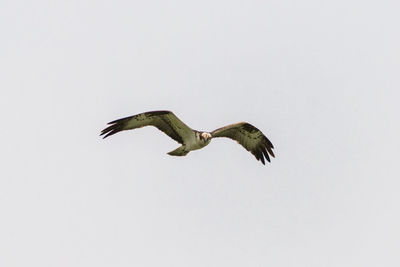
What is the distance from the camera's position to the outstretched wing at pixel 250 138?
26.6m

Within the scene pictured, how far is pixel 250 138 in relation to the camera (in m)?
27.4

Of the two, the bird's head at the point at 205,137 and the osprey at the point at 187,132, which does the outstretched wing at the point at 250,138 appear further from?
the bird's head at the point at 205,137

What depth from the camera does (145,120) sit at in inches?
959

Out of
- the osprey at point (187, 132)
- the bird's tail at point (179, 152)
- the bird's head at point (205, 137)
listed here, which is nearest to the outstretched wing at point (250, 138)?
the osprey at point (187, 132)

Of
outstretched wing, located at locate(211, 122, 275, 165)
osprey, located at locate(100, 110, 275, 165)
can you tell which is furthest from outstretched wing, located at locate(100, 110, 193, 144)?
outstretched wing, located at locate(211, 122, 275, 165)

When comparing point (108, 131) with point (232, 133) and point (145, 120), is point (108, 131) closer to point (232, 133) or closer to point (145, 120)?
point (145, 120)

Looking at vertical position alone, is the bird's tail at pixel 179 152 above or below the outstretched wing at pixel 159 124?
below

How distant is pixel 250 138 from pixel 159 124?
394cm

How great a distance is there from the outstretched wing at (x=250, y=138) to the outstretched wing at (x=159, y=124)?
1584mm

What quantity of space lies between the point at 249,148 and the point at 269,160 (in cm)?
85

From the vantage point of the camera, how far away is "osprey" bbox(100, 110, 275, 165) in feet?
78.9

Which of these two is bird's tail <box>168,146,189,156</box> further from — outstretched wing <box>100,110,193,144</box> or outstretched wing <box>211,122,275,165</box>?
outstretched wing <box>211,122,275,165</box>

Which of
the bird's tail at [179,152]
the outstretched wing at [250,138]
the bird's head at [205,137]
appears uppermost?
the outstretched wing at [250,138]

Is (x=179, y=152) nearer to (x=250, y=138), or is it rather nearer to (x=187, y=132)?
(x=187, y=132)
